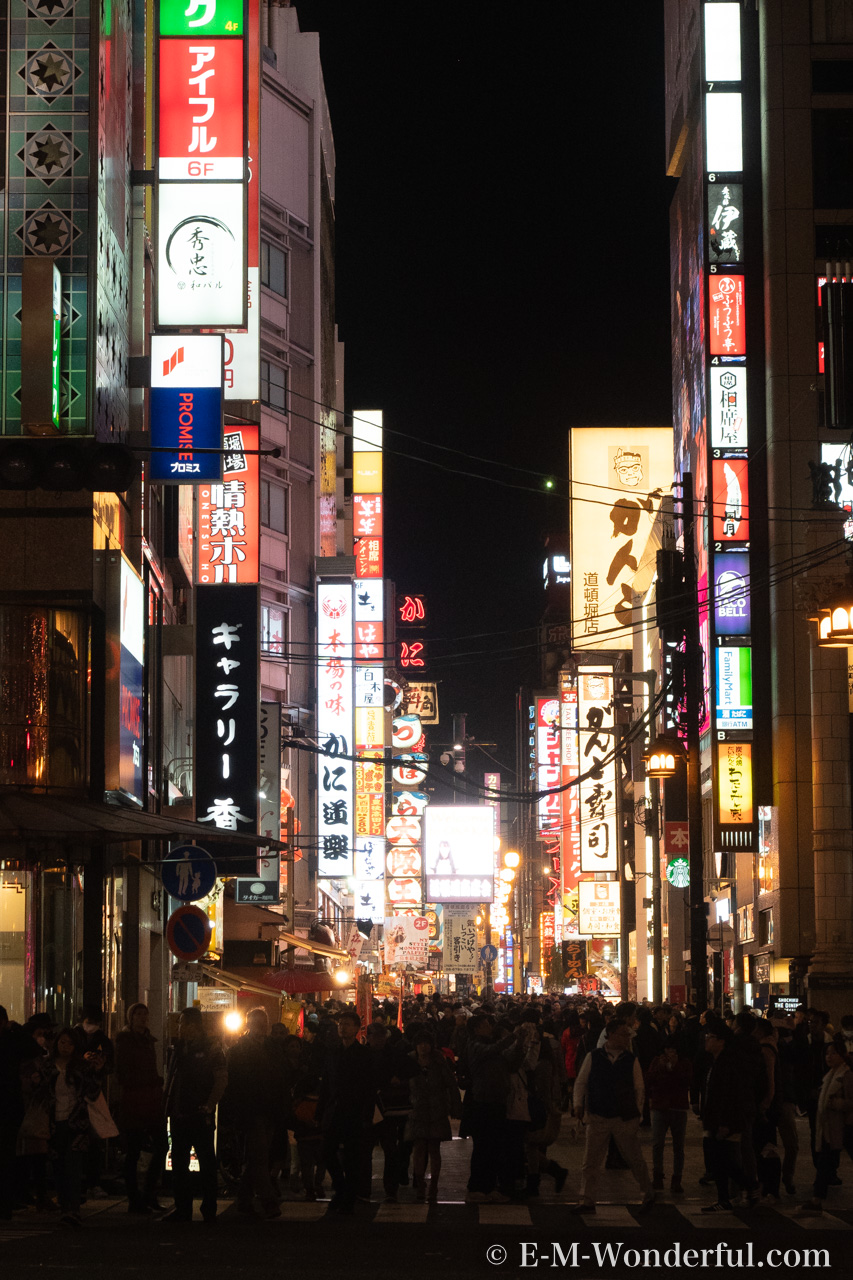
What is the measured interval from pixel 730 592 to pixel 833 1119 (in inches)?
1078

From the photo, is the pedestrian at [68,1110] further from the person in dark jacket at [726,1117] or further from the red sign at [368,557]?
the red sign at [368,557]

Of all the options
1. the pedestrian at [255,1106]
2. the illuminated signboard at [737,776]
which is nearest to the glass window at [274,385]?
the illuminated signboard at [737,776]

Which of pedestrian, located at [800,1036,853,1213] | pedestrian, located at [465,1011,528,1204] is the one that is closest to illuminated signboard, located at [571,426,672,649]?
pedestrian, located at [465,1011,528,1204]

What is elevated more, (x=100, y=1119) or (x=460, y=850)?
(x=460, y=850)

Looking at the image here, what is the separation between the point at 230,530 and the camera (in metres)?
32.1

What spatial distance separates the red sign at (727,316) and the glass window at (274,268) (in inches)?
863

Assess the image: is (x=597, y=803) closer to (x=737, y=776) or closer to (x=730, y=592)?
(x=737, y=776)

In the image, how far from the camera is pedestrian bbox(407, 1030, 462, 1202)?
16.9m

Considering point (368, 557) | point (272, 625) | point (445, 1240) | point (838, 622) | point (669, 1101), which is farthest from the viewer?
point (368, 557)

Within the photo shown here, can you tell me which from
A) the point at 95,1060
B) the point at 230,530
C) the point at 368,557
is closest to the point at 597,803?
the point at 368,557

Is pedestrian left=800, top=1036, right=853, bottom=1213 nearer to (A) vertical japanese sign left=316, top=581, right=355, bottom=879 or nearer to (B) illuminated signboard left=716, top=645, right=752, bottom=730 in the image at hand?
(B) illuminated signboard left=716, top=645, right=752, bottom=730

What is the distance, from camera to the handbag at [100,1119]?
46.5ft

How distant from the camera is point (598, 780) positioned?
61.7 meters

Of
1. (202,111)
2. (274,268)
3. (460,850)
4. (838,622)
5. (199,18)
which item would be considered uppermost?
(274,268)
